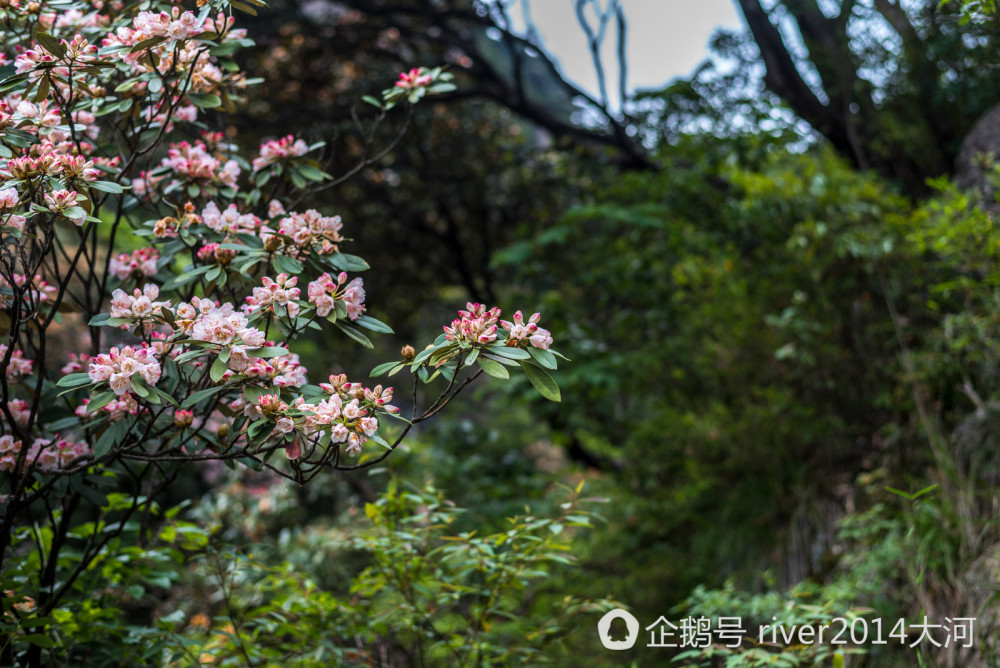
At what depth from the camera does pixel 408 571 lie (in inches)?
64.1

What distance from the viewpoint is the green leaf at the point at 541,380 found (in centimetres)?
105

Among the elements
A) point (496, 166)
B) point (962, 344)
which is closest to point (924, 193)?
point (962, 344)

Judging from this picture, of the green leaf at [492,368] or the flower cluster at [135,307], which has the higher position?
the flower cluster at [135,307]

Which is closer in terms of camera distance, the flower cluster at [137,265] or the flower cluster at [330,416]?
the flower cluster at [330,416]

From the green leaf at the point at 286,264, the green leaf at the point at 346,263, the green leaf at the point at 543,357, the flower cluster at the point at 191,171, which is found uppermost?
the flower cluster at the point at 191,171

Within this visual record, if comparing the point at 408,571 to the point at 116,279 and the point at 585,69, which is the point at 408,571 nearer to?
the point at 116,279

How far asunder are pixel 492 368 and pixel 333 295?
30cm

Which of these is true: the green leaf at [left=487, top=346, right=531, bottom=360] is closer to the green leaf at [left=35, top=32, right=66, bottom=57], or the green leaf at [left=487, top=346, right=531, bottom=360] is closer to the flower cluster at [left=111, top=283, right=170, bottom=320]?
the flower cluster at [left=111, top=283, right=170, bottom=320]

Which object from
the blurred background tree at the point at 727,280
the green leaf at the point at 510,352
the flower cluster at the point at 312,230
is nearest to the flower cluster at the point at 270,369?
the flower cluster at the point at 312,230

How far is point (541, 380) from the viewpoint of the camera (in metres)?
1.07

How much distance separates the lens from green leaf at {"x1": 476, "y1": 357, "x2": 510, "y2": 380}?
39.1 inches

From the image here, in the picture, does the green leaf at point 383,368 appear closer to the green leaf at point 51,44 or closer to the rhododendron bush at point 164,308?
the rhododendron bush at point 164,308

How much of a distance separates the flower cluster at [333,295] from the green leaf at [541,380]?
285mm

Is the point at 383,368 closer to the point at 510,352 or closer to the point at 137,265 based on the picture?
the point at 510,352
